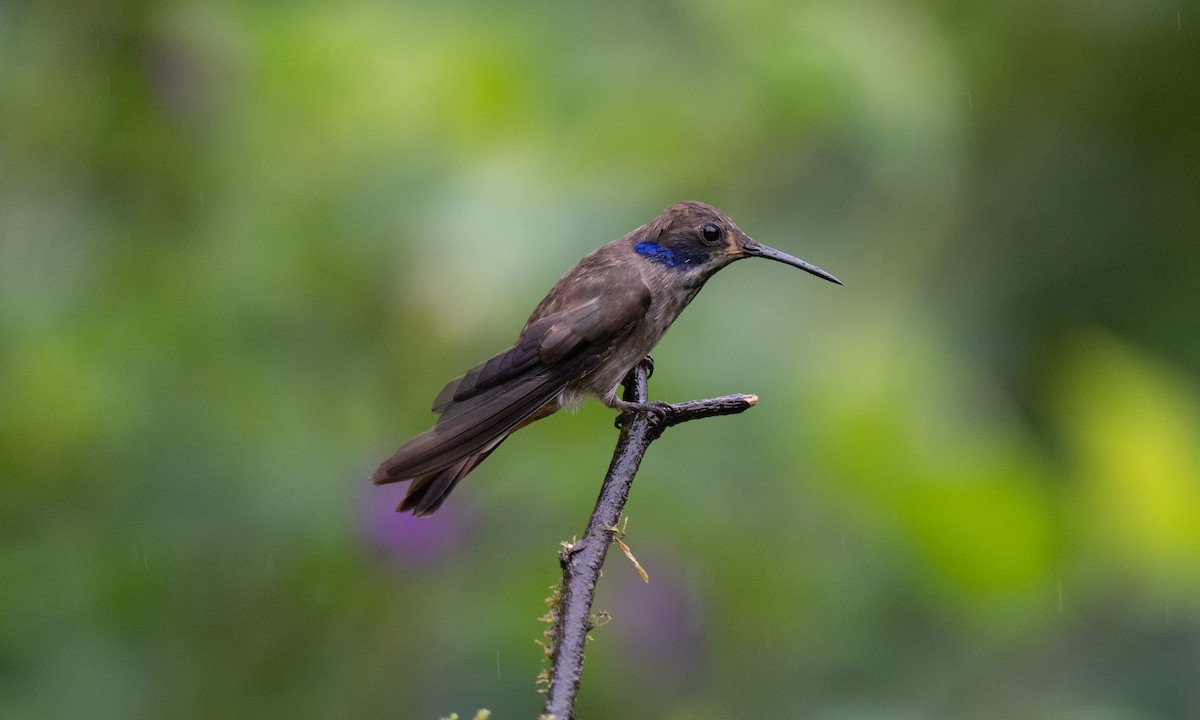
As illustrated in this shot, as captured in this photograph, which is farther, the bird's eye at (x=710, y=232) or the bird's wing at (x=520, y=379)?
the bird's eye at (x=710, y=232)

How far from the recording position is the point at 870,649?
11.9 feet

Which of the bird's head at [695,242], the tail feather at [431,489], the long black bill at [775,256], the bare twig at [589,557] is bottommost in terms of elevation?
the bare twig at [589,557]

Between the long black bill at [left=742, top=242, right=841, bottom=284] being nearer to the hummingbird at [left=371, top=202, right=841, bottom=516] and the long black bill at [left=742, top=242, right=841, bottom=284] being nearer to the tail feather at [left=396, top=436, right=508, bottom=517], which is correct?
the hummingbird at [left=371, top=202, right=841, bottom=516]

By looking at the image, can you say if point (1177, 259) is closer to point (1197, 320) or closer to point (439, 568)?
point (1197, 320)

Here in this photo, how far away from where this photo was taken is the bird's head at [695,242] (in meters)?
3.04

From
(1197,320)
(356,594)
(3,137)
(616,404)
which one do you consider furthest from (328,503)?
(1197,320)

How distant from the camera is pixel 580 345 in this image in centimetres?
277

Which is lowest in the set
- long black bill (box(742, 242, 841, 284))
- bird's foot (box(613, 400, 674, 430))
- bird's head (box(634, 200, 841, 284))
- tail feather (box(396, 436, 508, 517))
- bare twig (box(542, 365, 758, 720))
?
bare twig (box(542, 365, 758, 720))

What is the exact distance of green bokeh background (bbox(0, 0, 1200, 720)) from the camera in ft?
10.9

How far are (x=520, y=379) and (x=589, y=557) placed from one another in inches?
34.2

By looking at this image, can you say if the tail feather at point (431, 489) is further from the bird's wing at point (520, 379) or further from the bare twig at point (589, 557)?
the bare twig at point (589, 557)

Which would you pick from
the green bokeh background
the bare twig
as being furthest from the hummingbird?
the green bokeh background

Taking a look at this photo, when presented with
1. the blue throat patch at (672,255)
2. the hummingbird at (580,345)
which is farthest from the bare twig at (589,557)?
the blue throat patch at (672,255)

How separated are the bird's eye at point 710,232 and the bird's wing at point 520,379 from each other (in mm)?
238
